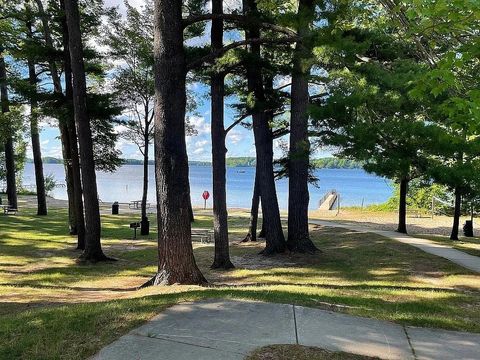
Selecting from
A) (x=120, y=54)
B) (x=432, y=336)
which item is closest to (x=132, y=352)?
(x=432, y=336)

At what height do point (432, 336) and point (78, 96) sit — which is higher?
point (78, 96)

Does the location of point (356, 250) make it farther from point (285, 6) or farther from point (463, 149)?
point (285, 6)

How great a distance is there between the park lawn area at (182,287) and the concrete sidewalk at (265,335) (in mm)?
289

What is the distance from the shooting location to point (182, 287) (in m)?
7.66

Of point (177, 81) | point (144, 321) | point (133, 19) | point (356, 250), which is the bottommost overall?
point (356, 250)

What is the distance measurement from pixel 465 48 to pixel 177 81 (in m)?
5.48

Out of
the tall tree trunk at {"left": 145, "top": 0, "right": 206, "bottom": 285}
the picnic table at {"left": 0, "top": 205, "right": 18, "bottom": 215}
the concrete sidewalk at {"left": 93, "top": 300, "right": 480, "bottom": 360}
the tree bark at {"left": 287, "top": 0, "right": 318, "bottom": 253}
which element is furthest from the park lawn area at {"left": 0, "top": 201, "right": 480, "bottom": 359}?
the picnic table at {"left": 0, "top": 205, "right": 18, "bottom": 215}

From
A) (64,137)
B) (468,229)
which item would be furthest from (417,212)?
(64,137)

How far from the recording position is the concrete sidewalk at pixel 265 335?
3945 mm

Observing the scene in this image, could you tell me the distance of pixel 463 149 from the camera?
788 cm

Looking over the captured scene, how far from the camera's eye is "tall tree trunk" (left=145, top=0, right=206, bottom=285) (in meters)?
8.08

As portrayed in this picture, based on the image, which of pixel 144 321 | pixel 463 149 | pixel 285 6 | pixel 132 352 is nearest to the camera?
pixel 132 352

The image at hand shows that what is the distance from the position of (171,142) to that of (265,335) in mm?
4594

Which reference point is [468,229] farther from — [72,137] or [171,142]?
[72,137]
